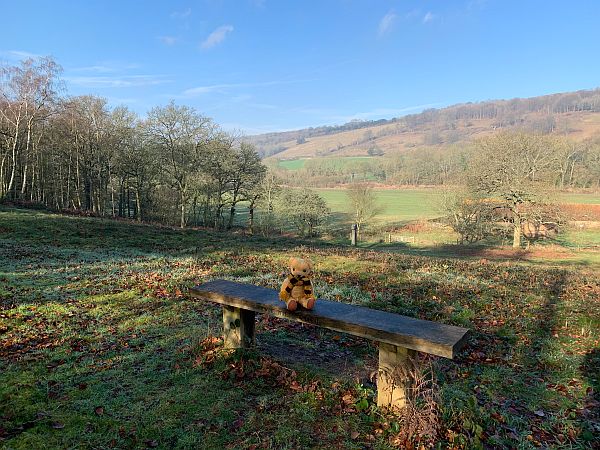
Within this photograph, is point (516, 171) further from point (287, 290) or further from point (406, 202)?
point (406, 202)

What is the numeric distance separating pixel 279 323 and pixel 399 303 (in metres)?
2.99

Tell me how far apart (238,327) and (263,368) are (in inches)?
27.4

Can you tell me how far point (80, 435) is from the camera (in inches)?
146

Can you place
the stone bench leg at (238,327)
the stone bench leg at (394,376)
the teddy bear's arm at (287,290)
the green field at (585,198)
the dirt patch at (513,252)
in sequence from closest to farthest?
1. the stone bench leg at (394,376)
2. the teddy bear's arm at (287,290)
3. the stone bench leg at (238,327)
4. the dirt patch at (513,252)
5. the green field at (585,198)

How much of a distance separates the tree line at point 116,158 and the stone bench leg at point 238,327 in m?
31.1

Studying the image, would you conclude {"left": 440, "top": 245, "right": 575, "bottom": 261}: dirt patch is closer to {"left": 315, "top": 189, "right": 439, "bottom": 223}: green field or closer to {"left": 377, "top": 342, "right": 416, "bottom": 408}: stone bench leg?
{"left": 315, "top": 189, "right": 439, "bottom": 223}: green field

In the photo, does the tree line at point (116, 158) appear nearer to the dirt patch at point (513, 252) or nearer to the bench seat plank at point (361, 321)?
the dirt patch at point (513, 252)

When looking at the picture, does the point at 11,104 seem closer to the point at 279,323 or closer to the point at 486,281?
the point at 279,323

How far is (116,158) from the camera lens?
113 ft

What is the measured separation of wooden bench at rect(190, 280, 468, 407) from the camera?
3924 millimetres

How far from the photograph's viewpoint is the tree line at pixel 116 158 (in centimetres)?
3062

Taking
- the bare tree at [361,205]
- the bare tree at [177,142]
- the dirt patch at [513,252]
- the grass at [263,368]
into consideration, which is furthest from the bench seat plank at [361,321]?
the bare tree at [361,205]

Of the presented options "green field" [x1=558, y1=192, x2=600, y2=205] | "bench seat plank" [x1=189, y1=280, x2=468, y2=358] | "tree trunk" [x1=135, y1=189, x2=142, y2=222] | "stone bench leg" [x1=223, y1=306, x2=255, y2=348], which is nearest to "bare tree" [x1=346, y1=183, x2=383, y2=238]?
"tree trunk" [x1=135, y1=189, x2=142, y2=222]

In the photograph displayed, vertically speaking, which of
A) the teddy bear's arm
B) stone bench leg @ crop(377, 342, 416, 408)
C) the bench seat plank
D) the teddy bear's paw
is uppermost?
the teddy bear's arm
